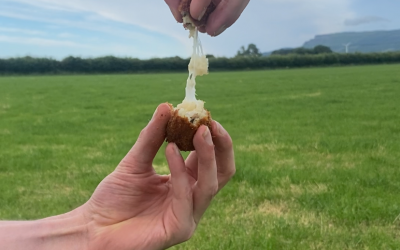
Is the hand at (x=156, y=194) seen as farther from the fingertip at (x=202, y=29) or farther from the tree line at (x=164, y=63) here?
the tree line at (x=164, y=63)

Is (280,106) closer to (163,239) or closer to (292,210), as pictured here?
(292,210)

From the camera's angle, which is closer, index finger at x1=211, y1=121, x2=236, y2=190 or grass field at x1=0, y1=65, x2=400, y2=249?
index finger at x1=211, y1=121, x2=236, y2=190

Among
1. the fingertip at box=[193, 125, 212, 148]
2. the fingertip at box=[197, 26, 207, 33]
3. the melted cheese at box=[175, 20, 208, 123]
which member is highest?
Result: the fingertip at box=[197, 26, 207, 33]

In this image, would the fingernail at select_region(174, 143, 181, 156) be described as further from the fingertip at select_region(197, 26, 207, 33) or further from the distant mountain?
the distant mountain

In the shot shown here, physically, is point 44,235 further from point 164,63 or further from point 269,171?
point 164,63

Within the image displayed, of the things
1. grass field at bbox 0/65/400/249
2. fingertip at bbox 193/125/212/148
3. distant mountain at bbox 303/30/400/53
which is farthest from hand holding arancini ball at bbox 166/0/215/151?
distant mountain at bbox 303/30/400/53

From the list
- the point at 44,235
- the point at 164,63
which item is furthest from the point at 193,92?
the point at 164,63

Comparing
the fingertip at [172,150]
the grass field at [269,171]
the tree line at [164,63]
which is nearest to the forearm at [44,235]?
the fingertip at [172,150]
